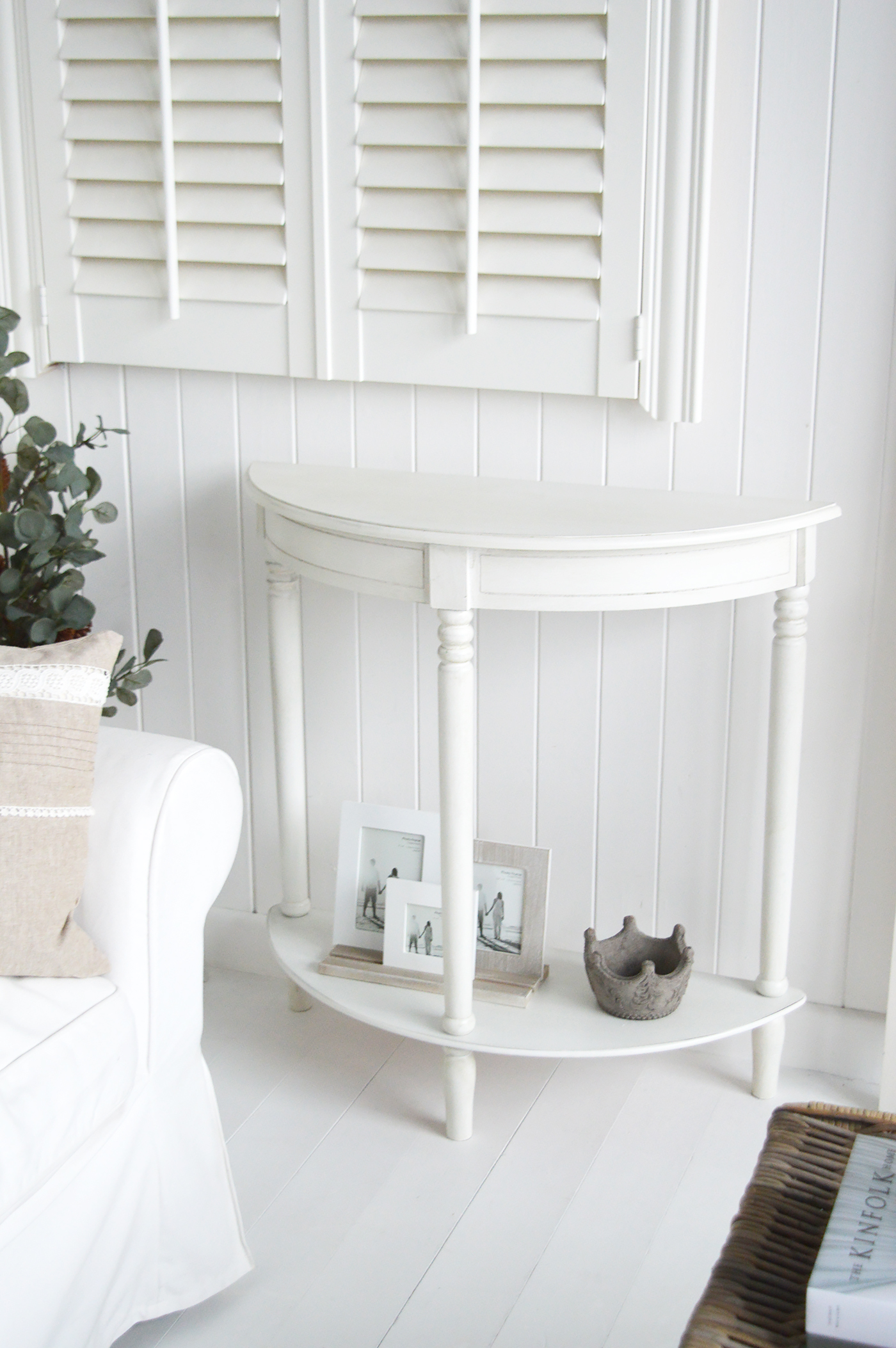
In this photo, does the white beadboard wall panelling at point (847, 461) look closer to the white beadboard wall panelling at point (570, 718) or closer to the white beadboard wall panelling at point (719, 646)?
the white beadboard wall panelling at point (719, 646)

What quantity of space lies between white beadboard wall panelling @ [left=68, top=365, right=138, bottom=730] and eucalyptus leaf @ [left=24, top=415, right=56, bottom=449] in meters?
0.28

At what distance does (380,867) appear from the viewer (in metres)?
1.77

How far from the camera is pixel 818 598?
5.43 feet

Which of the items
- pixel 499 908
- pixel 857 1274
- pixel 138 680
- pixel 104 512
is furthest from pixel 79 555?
pixel 857 1274

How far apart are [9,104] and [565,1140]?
1.63 metres

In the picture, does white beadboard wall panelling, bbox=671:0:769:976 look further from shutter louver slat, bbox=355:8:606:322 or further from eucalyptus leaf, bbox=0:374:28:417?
eucalyptus leaf, bbox=0:374:28:417

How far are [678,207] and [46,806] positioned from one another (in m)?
1.02

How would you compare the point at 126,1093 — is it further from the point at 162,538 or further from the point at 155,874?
the point at 162,538

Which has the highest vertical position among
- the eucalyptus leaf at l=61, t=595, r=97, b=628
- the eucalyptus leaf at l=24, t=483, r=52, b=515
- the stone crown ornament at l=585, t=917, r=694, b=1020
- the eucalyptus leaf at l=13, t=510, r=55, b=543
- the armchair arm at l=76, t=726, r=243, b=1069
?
the eucalyptus leaf at l=24, t=483, r=52, b=515

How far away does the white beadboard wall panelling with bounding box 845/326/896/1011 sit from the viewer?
1.60 m

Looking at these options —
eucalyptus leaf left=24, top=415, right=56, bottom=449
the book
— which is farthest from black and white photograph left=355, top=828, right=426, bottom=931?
the book

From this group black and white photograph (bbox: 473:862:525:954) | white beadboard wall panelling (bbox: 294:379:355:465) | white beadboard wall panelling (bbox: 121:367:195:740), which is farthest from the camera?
white beadboard wall panelling (bbox: 121:367:195:740)

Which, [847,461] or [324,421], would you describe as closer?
[847,461]

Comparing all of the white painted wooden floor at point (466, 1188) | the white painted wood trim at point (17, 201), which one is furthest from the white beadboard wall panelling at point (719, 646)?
the white painted wood trim at point (17, 201)
